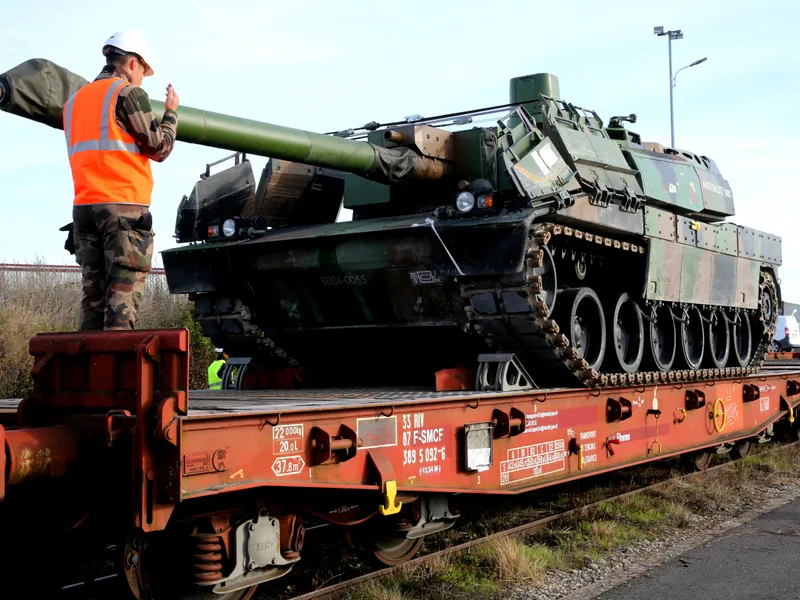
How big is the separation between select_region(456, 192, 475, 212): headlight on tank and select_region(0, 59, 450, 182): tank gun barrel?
812 millimetres

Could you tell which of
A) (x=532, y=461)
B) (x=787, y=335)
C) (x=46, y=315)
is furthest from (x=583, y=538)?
(x=787, y=335)

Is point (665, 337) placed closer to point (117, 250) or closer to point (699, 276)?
point (699, 276)

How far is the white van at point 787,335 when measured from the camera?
27.5 m

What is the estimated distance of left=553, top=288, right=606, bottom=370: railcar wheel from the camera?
862 cm

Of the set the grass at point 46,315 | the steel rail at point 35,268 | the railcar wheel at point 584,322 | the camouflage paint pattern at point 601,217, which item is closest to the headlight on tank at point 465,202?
the camouflage paint pattern at point 601,217

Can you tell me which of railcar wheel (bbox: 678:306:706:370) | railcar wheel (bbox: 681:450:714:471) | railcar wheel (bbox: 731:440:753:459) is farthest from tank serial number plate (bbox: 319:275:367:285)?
railcar wheel (bbox: 731:440:753:459)

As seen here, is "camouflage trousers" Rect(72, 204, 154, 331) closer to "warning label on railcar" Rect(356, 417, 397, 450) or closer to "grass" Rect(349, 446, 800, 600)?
"warning label on railcar" Rect(356, 417, 397, 450)

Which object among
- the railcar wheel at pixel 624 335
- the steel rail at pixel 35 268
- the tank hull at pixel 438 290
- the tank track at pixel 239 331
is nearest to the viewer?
the tank hull at pixel 438 290

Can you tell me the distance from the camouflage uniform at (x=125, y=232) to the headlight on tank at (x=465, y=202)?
2985 millimetres

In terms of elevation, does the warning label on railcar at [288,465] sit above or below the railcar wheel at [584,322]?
below

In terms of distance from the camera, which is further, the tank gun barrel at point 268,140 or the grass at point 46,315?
the grass at point 46,315

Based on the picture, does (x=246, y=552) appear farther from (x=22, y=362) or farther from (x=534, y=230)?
(x=22, y=362)

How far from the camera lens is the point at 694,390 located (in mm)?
10312

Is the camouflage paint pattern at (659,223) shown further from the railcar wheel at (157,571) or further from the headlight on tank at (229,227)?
the railcar wheel at (157,571)
